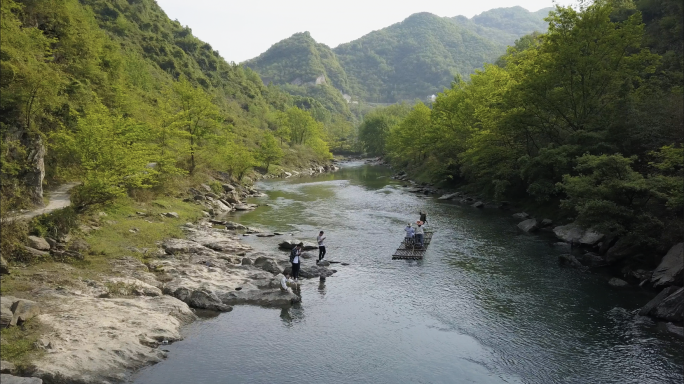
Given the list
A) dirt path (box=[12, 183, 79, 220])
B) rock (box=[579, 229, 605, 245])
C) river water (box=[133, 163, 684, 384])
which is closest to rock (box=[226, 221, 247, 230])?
river water (box=[133, 163, 684, 384])

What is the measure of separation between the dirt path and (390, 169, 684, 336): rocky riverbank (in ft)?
96.0

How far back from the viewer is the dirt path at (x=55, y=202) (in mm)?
22422

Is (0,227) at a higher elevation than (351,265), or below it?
higher

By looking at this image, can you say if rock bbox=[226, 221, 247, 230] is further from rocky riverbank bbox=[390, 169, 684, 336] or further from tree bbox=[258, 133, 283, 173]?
tree bbox=[258, 133, 283, 173]

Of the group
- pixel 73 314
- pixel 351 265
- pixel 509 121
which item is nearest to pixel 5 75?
pixel 73 314

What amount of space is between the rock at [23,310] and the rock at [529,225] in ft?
110

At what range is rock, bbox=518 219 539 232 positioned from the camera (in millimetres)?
37094

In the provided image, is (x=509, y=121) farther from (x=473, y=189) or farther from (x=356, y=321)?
(x=356, y=321)

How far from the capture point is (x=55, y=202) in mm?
26016

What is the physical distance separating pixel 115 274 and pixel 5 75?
11895 millimetres

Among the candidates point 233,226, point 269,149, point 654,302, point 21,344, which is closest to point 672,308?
point 654,302

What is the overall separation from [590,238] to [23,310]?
31965 mm

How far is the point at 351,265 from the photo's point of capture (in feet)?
94.3

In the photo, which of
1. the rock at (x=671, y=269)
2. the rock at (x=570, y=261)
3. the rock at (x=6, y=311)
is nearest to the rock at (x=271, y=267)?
the rock at (x=6, y=311)
